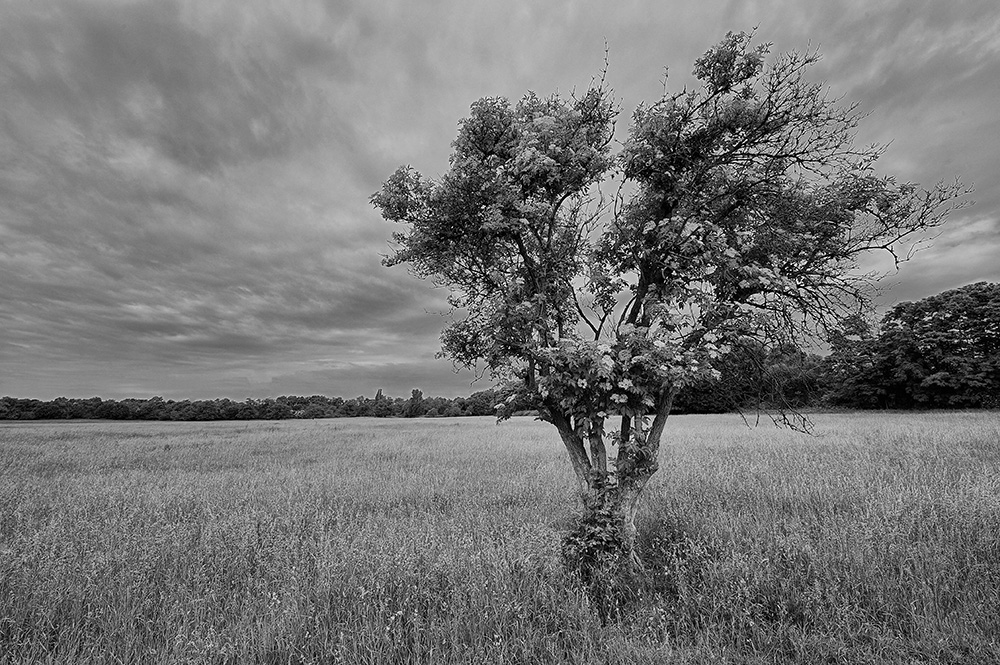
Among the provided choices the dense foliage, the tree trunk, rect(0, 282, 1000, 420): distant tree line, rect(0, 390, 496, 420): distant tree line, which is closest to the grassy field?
the tree trunk

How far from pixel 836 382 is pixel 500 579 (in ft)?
84.6

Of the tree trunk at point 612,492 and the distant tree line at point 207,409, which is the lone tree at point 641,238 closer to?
the tree trunk at point 612,492

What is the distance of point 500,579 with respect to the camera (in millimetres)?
5117

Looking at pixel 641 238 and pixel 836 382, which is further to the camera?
pixel 836 382

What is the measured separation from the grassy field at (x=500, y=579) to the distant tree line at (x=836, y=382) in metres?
2.13

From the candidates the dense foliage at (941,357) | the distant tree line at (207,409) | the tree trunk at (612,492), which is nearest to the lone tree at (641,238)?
the tree trunk at (612,492)

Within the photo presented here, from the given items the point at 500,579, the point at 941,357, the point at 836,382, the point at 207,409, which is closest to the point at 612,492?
the point at 500,579

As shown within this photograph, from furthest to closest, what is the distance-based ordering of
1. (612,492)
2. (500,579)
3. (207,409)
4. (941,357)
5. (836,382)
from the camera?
(207,409) < (941,357) < (836,382) < (612,492) < (500,579)

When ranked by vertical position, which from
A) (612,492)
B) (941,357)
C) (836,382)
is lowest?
(612,492)

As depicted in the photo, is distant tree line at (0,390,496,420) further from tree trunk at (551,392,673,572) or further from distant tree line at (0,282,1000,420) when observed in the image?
tree trunk at (551,392,673,572)

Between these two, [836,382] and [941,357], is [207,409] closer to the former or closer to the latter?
[836,382]

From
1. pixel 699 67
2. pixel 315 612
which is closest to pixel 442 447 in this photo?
pixel 315 612

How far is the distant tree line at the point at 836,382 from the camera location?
6438 mm

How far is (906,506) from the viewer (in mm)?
7312
